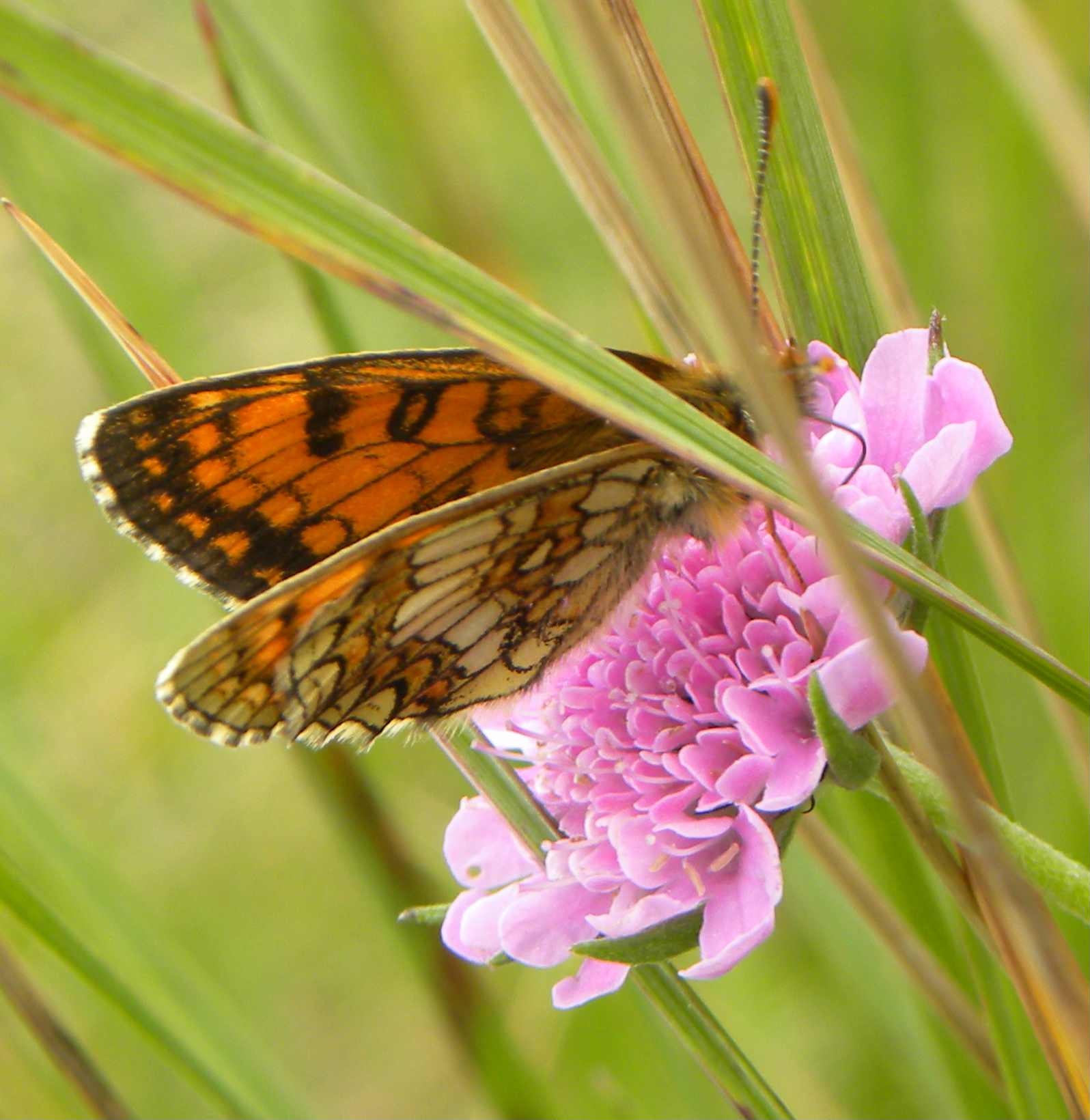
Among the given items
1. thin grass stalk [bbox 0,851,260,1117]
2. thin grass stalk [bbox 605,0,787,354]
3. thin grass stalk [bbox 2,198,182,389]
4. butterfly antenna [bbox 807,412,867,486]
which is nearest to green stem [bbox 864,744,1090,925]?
butterfly antenna [bbox 807,412,867,486]

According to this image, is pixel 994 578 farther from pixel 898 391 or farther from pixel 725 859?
pixel 725 859

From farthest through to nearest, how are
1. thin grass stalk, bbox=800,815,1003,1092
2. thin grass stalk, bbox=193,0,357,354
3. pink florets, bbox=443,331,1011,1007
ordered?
thin grass stalk, bbox=193,0,357,354 < thin grass stalk, bbox=800,815,1003,1092 < pink florets, bbox=443,331,1011,1007

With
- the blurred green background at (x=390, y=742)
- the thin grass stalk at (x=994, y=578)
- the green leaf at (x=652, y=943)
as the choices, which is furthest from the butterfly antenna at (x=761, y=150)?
the green leaf at (x=652, y=943)

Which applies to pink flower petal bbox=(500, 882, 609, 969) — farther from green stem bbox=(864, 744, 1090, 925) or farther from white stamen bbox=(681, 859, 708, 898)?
green stem bbox=(864, 744, 1090, 925)

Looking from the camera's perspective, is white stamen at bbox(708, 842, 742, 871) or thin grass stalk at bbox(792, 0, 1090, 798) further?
thin grass stalk at bbox(792, 0, 1090, 798)

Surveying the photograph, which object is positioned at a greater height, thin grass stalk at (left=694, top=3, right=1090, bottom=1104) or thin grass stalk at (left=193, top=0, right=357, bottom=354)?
thin grass stalk at (left=193, top=0, right=357, bottom=354)

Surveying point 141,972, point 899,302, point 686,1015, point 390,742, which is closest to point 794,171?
point 899,302

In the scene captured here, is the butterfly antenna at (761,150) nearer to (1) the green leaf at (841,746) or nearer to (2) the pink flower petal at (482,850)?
(1) the green leaf at (841,746)

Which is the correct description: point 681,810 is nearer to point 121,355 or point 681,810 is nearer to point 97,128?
point 97,128
